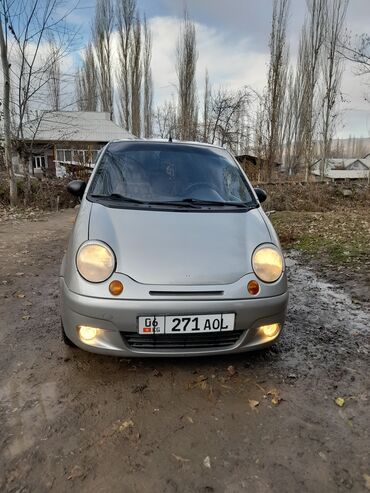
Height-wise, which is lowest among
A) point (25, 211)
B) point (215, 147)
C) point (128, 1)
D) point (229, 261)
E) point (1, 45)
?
point (25, 211)

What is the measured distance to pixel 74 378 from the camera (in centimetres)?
233

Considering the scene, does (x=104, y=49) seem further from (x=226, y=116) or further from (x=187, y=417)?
(x=187, y=417)

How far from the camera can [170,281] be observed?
2.10 metres

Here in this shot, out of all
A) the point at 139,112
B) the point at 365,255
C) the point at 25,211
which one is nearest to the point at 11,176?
the point at 25,211

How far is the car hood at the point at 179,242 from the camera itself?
2.13 meters

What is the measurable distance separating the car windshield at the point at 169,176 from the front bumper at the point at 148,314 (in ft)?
3.04

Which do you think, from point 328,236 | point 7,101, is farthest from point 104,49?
point 328,236

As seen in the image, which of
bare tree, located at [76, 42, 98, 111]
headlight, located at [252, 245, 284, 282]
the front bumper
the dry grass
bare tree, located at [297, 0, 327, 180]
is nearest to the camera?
the front bumper

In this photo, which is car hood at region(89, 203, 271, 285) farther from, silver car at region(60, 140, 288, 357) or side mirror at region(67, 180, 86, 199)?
side mirror at region(67, 180, 86, 199)

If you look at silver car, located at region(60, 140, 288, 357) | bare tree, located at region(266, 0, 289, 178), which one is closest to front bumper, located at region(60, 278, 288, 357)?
silver car, located at region(60, 140, 288, 357)

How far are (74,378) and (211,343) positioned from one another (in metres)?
0.92

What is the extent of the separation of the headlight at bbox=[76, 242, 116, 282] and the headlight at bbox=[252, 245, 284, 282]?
2.92 feet

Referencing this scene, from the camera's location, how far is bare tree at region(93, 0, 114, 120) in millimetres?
28516

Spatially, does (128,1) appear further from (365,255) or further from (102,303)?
(102,303)
